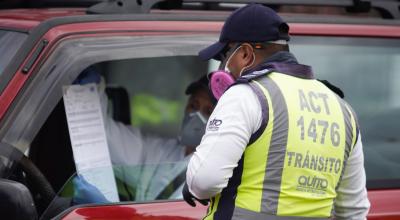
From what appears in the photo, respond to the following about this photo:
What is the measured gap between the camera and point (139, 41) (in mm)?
3160

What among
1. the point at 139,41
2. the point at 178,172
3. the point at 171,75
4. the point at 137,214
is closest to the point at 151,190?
A: the point at 178,172

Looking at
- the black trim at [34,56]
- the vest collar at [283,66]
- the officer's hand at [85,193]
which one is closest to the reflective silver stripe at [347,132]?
the vest collar at [283,66]

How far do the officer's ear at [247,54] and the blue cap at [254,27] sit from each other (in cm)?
3

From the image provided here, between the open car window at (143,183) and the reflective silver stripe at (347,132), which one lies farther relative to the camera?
the open car window at (143,183)

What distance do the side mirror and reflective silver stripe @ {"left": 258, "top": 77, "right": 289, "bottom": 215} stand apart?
2.43 ft

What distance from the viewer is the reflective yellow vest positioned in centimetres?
237

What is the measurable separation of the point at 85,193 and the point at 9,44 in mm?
678

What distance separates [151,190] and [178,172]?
0.16 m

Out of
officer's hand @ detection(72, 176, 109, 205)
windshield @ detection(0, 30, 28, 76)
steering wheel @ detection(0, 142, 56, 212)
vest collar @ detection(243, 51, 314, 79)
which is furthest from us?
windshield @ detection(0, 30, 28, 76)

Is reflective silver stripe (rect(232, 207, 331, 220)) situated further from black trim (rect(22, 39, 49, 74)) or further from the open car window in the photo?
black trim (rect(22, 39, 49, 74))

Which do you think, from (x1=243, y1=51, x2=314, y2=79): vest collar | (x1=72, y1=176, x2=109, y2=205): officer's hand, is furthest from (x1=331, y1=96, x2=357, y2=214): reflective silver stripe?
(x1=72, y1=176, x2=109, y2=205): officer's hand

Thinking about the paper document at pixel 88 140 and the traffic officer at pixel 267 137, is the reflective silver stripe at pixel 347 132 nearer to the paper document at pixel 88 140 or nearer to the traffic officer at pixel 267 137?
the traffic officer at pixel 267 137

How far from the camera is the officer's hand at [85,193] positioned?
9.95ft

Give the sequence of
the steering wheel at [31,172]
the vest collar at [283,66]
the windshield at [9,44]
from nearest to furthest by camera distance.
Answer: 1. the vest collar at [283,66]
2. the steering wheel at [31,172]
3. the windshield at [9,44]
